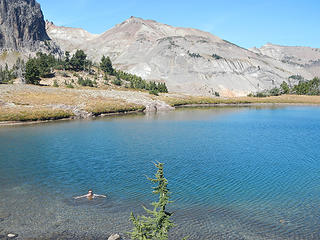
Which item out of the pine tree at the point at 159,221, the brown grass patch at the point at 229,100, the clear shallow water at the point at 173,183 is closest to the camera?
the pine tree at the point at 159,221

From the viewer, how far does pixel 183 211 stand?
24.0 m

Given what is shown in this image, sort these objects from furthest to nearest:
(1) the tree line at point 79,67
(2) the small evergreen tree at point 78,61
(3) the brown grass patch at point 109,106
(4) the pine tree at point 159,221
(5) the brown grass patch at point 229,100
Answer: (2) the small evergreen tree at point 78,61 → (5) the brown grass patch at point 229,100 → (1) the tree line at point 79,67 → (3) the brown grass patch at point 109,106 → (4) the pine tree at point 159,221

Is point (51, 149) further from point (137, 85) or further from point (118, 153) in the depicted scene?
point (137, 85)

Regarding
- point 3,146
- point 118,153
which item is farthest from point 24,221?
point 3,146

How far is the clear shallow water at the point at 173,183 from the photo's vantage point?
70.9 feet

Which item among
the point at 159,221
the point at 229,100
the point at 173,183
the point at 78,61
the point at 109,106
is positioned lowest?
the point at 173,183

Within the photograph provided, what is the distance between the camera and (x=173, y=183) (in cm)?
3062

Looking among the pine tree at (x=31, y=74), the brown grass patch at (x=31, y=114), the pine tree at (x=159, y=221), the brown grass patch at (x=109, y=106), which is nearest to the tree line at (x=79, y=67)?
the pine tree at (x=31, y=74)

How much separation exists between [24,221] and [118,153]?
22.2 meters

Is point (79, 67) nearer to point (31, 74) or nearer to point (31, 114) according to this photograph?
point (31, 74)

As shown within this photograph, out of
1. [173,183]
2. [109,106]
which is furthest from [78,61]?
[173,183]

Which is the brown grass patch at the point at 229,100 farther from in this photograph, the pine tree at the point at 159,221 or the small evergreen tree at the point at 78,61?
the pine tree at the point at 159,221

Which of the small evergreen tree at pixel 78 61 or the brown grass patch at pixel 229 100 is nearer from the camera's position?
the brown grass patch at pixel 229 100

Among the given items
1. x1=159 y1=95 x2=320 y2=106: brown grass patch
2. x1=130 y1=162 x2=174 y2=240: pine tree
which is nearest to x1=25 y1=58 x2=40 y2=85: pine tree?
x1=159 y1=95 x2=320 y2=106: brown grass patch
